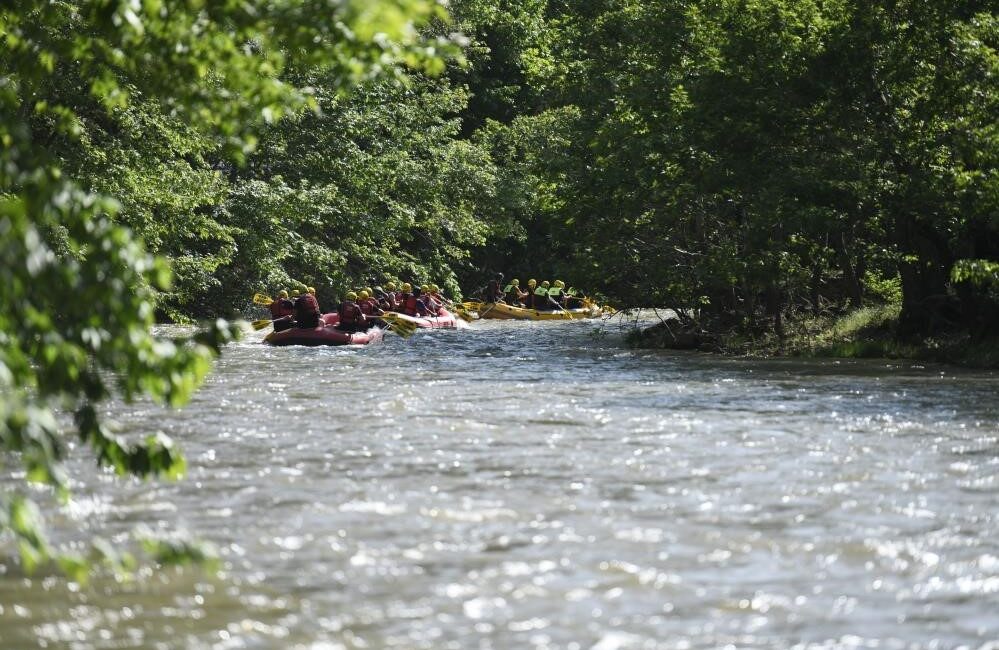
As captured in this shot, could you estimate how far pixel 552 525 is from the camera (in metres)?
9.26

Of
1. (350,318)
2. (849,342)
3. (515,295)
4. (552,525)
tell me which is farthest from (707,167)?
(515,295)

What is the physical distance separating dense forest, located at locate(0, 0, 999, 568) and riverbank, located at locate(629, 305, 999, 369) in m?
0.47

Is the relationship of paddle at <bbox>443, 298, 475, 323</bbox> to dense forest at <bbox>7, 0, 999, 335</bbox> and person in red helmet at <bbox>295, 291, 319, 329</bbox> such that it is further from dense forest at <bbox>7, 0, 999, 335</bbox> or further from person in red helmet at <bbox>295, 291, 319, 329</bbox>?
person in red helmet at <bbox>295, 291, 319, 329</bbox>

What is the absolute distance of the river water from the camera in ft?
22.6

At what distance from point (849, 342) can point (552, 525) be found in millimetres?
16767

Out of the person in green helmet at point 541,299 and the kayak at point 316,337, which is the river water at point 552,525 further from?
the person in green helmet at point 541,299

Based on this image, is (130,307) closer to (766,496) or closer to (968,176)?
(766,496)

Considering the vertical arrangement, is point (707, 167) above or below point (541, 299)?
above

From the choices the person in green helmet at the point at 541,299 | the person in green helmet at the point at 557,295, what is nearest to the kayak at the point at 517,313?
the person in green helmet at the point at 557,295

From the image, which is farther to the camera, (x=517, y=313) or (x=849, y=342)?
(x=517, y=313)

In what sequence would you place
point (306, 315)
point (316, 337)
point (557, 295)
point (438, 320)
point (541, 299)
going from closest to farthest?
point (316, 337), point (306, 315), point (438, 320), point (541, 299), point (557, 295)

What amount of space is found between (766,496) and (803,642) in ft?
12.5

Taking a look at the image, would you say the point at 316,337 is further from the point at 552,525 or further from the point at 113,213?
the point at 113,213

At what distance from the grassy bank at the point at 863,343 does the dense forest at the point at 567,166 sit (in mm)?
483
